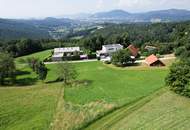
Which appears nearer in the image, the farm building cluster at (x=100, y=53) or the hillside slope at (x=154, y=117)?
the hillside slope at (x=154, y=117)

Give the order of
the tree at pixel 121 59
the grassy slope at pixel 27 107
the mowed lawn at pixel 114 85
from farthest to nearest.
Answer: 1. the tree at pixel 121 59
2. the mowed lawn at pixel 114 85
3. the grassy slope at pixel 27 107

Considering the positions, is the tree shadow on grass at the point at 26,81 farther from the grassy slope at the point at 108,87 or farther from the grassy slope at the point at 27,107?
the grassy slope at the point at 27,107

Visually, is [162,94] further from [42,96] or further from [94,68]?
[94,68]

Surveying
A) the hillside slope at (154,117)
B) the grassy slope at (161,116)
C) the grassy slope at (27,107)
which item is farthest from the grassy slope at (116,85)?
the grassy slope at (161,116)

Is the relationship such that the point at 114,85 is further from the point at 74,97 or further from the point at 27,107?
the point at 27,107

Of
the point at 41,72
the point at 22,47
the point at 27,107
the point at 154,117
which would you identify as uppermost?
the point at 154,117

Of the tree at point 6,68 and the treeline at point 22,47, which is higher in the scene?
the tree at point 6,68

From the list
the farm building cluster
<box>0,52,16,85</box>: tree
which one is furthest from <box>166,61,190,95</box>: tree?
the farm building cluster

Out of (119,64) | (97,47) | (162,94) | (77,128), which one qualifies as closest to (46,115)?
(77,128)

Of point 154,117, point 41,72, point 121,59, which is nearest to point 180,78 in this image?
point 154,117
